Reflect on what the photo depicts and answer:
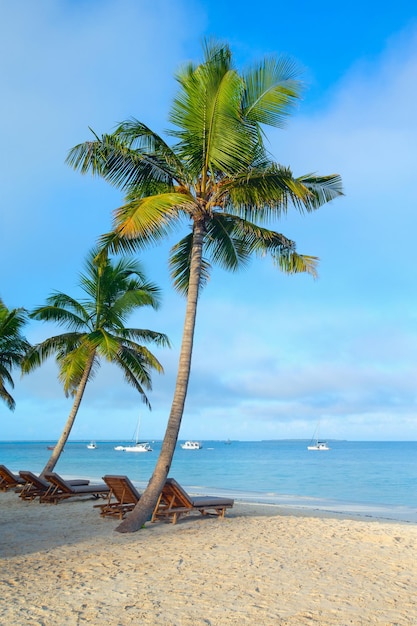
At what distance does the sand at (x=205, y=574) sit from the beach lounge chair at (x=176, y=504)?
0.23 m

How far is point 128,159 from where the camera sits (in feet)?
32.2

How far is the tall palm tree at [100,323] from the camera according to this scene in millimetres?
15117

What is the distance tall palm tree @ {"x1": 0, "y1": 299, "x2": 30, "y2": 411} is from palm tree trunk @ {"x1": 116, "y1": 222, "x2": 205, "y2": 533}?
31.2 feet

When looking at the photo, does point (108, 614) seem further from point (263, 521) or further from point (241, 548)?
point (263, 521)

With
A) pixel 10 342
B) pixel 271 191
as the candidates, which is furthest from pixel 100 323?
pixel 271 191

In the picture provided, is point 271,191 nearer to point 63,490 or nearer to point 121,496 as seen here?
point 121,496

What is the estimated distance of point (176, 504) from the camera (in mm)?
10008

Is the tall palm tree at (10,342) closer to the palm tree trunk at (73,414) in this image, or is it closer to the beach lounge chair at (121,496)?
the palm tree trunk at (73,414)

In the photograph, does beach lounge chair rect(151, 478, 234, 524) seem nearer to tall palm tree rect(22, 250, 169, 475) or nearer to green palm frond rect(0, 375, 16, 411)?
tall palm tree rect(22, 250, 169, 475)

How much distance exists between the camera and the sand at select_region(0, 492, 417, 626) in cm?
479

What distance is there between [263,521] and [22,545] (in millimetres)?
4522

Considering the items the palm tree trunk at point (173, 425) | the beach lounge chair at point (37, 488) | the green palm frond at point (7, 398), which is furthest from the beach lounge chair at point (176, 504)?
the green palm frond at point (7, 398)

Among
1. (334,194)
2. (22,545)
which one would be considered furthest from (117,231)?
(22,545)

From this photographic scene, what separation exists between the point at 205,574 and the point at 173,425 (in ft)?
10.2
